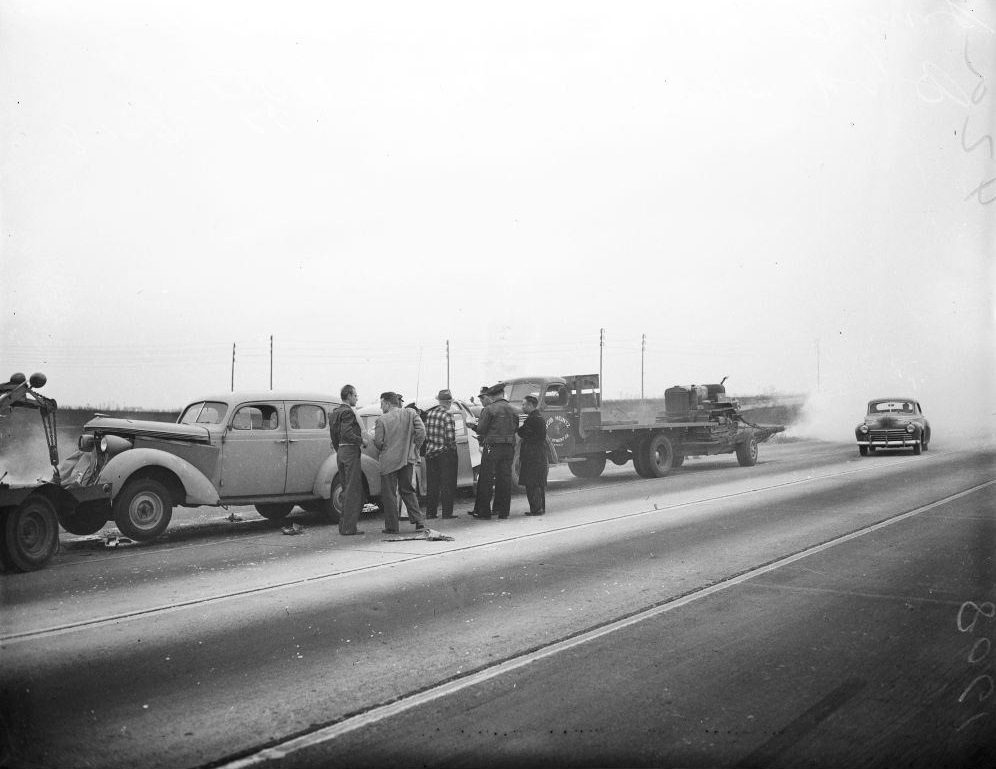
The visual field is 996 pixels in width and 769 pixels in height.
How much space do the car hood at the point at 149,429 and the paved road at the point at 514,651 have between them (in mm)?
1461

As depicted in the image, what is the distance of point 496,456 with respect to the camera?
512 inches

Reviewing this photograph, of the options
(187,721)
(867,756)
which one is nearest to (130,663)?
(187,721)

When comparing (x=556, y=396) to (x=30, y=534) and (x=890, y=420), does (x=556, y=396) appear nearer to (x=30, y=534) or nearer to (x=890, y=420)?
(x=30, y=534)

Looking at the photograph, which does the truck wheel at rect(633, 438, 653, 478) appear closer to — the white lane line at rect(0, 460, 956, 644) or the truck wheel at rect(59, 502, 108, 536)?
the white lane line at rect(0, 460, 956, 644)

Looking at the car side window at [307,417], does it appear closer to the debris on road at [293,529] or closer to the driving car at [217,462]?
the driving car at [217,462]

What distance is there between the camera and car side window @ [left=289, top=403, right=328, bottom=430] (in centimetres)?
1254

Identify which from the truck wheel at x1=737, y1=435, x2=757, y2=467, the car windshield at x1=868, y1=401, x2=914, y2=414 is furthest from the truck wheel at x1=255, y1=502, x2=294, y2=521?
the car windshield at x1=868, y1=401, x2=914, y2=414

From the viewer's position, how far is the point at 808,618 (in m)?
6.39

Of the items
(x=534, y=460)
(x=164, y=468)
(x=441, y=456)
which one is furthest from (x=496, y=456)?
(x=164, y=468)

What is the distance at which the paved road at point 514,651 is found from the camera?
13.6 feet

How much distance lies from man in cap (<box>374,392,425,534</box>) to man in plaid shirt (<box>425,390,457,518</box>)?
3.69ft

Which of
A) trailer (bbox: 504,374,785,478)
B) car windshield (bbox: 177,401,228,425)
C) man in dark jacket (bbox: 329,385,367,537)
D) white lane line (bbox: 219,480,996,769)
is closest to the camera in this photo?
white lane line (bbox: 219,480,996,769)

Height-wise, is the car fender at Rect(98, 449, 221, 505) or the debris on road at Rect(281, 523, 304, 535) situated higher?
the car fender at Rect(98, 449, 221, 505)

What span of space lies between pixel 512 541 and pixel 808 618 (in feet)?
14.6
